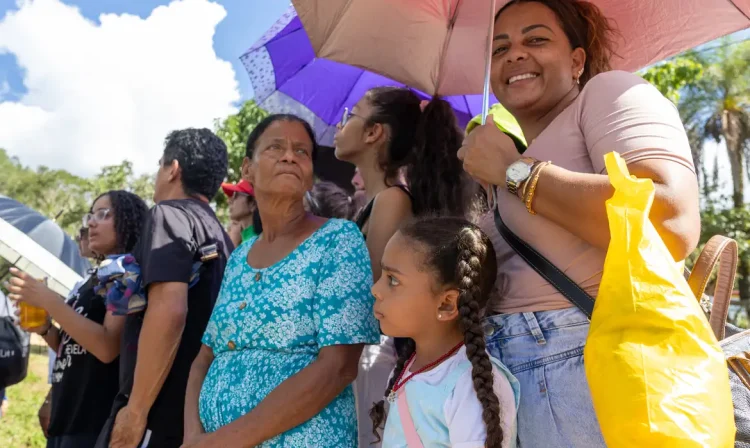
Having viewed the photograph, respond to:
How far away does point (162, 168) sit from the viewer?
128 inches

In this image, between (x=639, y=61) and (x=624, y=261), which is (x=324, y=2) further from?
(x=624, y=261)

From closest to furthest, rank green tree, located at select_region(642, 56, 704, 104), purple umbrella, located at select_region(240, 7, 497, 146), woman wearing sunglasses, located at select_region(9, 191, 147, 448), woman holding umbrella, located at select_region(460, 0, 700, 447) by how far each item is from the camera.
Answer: woman holding umbrella, located at select_region(460, 0, 700, 447)
woman wearing sunglasses, located at select_region(9, 191, 147, 448)
purple umbrella, located at select_region(240, 7, 497, 146)
green tree, located at select_region(642, 56, 704, 104)

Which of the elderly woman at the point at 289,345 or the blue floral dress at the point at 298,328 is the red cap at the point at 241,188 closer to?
the elderly woman at the point at 289,345

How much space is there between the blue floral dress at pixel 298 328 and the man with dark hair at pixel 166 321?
1.19 ft

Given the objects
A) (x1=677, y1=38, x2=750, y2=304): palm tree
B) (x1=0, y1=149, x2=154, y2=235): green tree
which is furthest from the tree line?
(x1=0, y1=149, x2=154, y2=235): green tree

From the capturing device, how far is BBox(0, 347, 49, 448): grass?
7293mm

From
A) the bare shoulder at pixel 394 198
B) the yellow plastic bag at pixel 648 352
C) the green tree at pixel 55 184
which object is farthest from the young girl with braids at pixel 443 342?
the green tree at pixel 55 184

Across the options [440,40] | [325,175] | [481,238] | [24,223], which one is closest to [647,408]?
[481,238]

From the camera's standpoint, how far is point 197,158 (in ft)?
10.5

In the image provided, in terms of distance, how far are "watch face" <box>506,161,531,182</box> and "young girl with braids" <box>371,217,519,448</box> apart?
27cm

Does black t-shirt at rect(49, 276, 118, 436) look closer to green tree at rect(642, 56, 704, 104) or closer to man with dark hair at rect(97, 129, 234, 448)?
man with dark hair at rect(97, 129, 234, 448)

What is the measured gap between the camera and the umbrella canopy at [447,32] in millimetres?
2234

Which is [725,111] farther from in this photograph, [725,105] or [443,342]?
[443,342]

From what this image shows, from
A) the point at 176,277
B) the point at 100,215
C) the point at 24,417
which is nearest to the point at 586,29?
the point at 176,277
